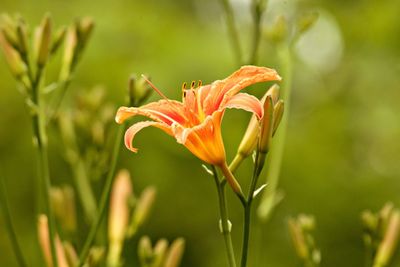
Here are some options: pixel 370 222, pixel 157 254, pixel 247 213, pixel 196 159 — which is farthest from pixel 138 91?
pixel 196 159

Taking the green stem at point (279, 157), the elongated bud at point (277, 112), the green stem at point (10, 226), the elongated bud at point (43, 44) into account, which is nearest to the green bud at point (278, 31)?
the green stem at point (279, 157)

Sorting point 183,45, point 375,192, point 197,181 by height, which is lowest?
point 375,192

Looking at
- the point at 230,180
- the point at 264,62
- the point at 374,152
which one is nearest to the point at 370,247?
the point at 230,180

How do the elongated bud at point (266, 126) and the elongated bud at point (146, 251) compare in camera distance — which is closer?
the elongated bud at point (266, 126)

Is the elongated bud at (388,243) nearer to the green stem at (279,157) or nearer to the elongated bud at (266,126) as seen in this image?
the green stem at (279,157)

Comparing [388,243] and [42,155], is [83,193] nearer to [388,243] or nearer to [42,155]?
[42,155]

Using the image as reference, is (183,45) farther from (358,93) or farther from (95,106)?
(95,106)
